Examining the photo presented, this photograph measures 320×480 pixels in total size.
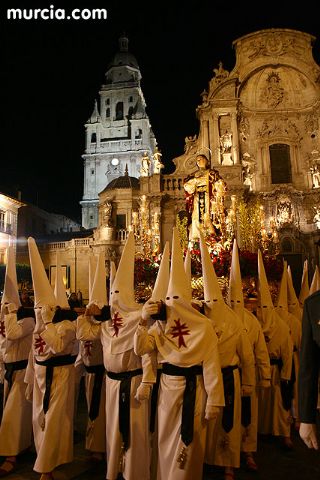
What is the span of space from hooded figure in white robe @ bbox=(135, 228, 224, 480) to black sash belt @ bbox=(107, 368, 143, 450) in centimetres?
52

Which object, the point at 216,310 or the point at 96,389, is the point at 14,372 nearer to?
the point at 96,389

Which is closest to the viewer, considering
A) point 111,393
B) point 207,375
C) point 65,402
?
point 207,375

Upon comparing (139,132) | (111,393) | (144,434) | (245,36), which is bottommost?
(144,434)

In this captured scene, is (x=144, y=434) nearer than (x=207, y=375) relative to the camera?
No

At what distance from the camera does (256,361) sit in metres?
5.33

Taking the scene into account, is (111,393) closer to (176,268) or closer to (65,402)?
(65,402)

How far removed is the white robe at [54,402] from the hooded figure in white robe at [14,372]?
0.58 metres

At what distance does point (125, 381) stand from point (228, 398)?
1310 millimetres

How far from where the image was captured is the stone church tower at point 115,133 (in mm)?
53125

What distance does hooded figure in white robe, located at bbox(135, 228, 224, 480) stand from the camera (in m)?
3.89

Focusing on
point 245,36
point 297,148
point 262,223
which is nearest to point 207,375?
point 262,223

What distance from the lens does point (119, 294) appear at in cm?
488

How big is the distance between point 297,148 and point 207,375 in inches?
Result: 969

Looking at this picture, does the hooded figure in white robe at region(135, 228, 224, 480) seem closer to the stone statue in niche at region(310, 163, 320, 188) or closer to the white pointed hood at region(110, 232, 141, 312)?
the white pointed hood at region(110, 232, 141, 312)
